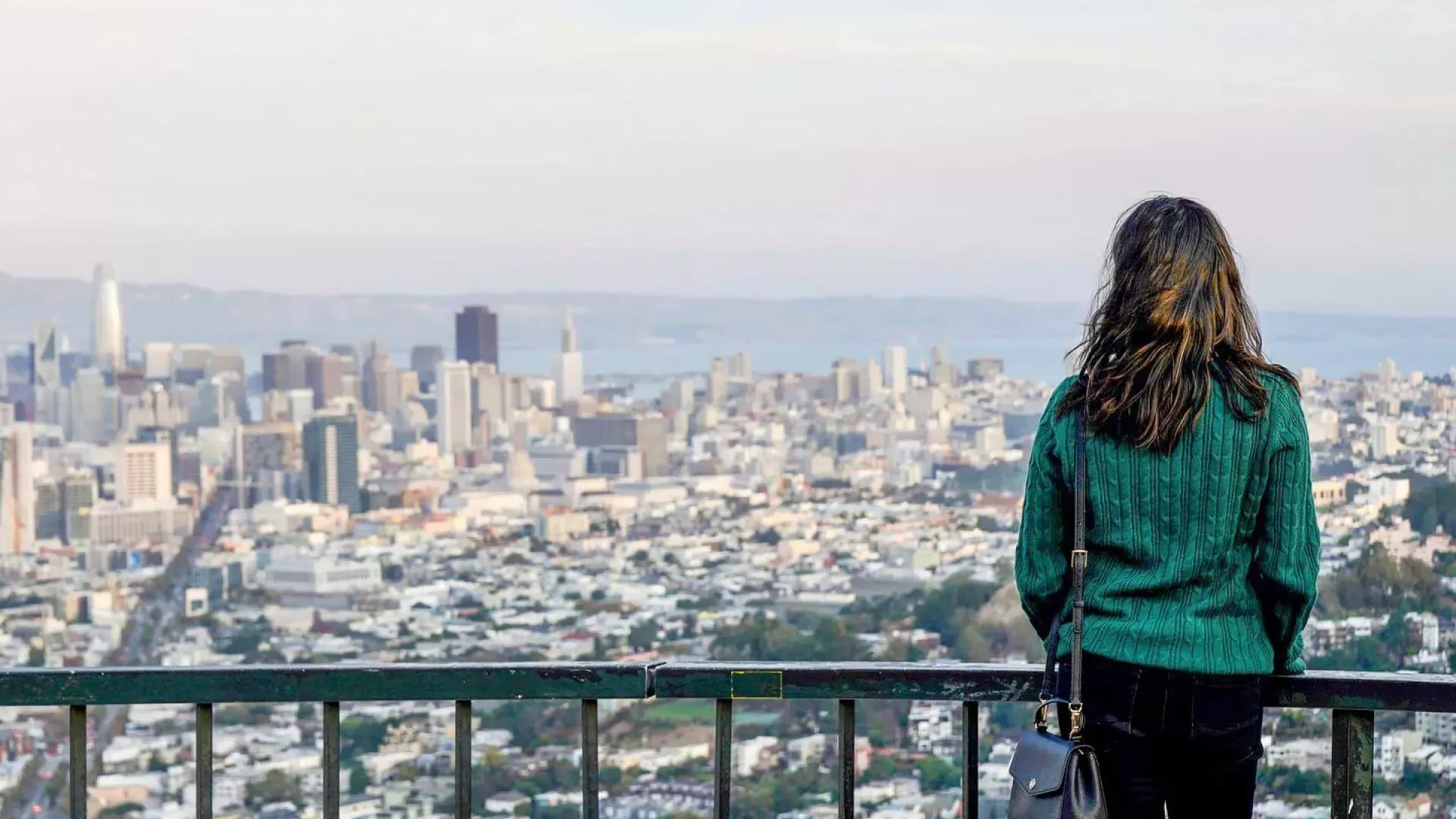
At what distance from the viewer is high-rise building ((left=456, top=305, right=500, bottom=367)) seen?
46.8m

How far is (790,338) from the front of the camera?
44.8m

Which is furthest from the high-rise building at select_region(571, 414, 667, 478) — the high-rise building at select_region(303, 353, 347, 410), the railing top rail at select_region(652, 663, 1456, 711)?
the railing top rail at select_region(652, 663, 1456, 711)

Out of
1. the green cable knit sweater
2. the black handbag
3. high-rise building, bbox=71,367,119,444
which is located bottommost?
high-rise building, bbox=71,367,119,444

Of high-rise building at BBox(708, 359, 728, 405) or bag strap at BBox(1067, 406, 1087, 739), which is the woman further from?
high-rise building at BBox(708, 359, 728, 405)

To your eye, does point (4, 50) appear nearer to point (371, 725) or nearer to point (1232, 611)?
point (371, 725)

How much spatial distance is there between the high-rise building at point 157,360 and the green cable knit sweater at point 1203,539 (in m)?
44.8

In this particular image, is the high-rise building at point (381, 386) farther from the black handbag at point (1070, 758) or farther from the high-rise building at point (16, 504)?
the black handbag at point (1070, 758)

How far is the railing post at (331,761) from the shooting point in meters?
3.22

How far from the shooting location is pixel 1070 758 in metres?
2.66

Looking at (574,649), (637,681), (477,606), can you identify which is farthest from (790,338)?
(637,681)

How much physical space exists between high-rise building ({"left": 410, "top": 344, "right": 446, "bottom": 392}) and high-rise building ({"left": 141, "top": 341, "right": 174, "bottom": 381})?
6.44 meters

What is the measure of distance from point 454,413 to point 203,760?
137 ft

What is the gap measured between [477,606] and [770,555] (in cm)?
554

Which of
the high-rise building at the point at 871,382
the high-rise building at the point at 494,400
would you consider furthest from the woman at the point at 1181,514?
the high-rise building at the point at 494,400
